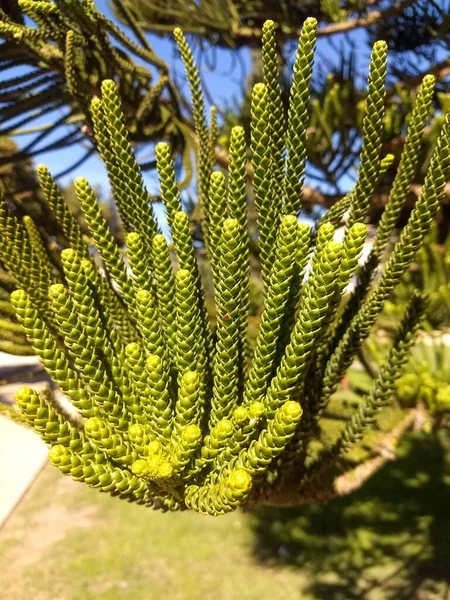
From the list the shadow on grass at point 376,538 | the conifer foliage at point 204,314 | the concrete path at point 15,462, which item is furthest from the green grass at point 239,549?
the conifer foliage at point 204,314

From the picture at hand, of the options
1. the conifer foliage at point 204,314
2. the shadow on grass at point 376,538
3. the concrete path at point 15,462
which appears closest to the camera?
the conifer foliage at point 204,314

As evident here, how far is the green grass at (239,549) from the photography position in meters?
4.12

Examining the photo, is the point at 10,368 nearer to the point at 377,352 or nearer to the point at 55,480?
the point at 55,480

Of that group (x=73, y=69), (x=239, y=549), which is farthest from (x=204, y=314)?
(x=239, y=549)

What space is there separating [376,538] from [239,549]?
1.40 m

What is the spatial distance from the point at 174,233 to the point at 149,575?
443 centimetres

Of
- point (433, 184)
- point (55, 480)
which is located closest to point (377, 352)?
point (433, 184)

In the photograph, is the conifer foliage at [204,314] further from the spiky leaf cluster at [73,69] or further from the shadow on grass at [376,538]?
the shadow on grass at [376,538]

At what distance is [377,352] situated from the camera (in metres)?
2.48

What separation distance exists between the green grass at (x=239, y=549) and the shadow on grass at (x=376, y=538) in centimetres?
1

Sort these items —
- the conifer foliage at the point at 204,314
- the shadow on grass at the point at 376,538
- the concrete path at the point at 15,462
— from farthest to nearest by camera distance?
the concrete path at the point at 15,462
the shadow on grass at the point at 376,538
the conifer foliage at the point at 204,314

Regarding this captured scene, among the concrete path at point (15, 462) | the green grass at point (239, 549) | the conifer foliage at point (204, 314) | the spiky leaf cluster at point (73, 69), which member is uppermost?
the spiky leaf cluster at point (73, 69)

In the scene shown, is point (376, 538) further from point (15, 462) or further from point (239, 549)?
point (15, 462)

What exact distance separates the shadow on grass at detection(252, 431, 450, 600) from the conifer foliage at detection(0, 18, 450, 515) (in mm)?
3718
